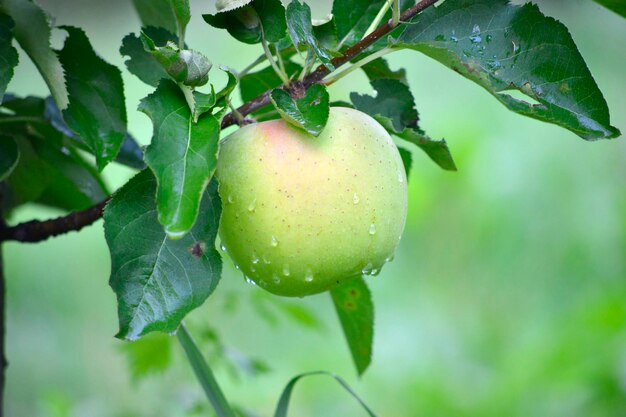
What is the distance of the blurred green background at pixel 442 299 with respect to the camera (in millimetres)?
1817

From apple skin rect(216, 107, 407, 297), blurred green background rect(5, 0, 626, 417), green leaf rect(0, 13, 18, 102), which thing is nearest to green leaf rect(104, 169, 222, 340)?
apple skin rect(216, 107, 407, 297)

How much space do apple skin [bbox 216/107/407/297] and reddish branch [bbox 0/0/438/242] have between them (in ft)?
0.10

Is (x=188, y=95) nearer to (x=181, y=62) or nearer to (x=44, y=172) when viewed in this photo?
(x=181, y=62)

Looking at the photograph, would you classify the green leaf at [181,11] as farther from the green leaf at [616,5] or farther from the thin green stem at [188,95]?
the green leaf at [616,5]

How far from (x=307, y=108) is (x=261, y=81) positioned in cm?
19

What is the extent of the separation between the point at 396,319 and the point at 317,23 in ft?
5.05

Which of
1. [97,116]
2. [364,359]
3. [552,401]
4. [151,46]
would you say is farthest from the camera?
[552,401]

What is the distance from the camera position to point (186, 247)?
59cm

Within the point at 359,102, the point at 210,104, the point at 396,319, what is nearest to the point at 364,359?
the point at 359,102

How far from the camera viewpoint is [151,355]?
1.23 metres

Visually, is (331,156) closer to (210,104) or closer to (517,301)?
(210,104)

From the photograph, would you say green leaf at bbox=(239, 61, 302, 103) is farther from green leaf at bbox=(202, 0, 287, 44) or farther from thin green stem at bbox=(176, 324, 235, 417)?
thin green stem at bbox=(176, 324, 235, 417)

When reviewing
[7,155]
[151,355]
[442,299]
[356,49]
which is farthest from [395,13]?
[442,299]

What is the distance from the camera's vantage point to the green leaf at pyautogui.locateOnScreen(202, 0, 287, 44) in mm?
617
